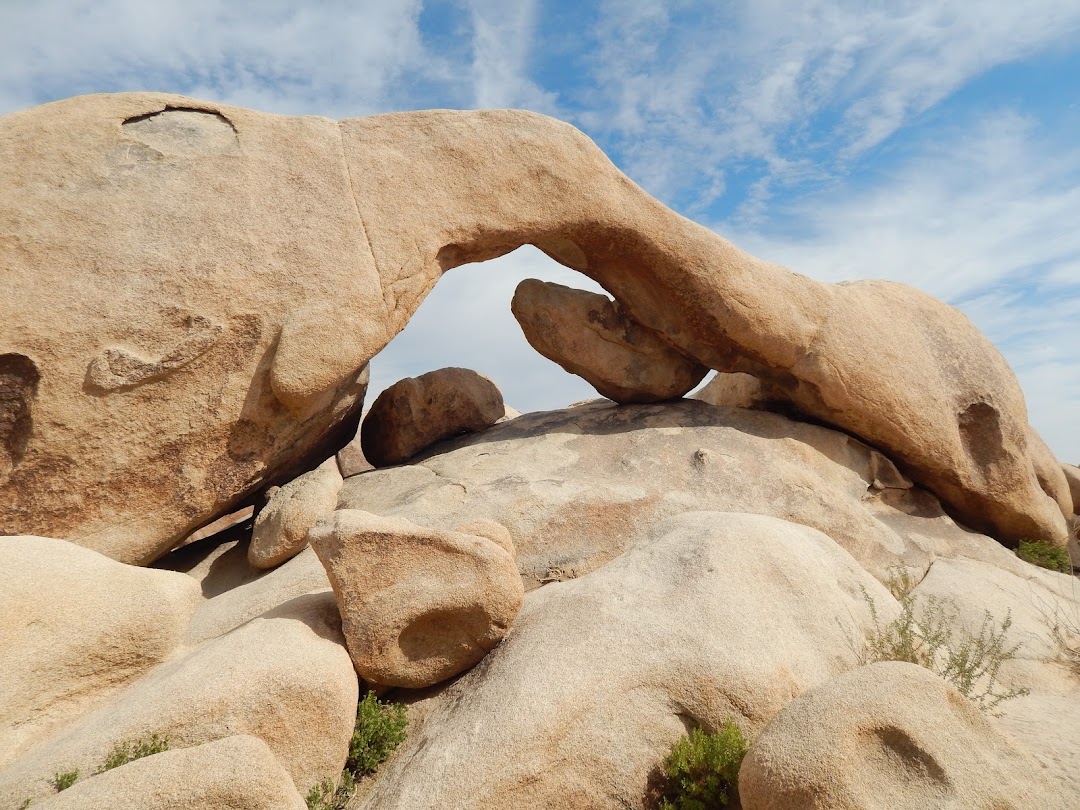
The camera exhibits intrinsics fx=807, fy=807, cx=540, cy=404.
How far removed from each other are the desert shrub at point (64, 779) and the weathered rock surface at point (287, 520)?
9.61 ft

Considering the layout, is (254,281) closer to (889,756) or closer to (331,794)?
Answer: (331,794)

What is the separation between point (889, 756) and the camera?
141 inches

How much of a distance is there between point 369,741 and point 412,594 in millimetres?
851

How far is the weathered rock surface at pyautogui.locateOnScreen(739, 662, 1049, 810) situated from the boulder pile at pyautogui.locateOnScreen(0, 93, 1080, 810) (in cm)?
2

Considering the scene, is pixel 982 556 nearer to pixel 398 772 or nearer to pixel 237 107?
pixel 398 772

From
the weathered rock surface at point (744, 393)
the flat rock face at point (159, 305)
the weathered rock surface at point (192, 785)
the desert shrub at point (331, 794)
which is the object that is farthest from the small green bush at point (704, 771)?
the weathered rock surface at point (744, 393)

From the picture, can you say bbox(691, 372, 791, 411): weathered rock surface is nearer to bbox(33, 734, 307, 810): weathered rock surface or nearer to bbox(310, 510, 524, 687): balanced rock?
bbox(310, 510, 524, 687): balanced rock

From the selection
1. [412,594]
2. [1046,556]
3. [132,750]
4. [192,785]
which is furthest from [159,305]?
[1046,556]

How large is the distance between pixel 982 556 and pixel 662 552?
477 centimetres

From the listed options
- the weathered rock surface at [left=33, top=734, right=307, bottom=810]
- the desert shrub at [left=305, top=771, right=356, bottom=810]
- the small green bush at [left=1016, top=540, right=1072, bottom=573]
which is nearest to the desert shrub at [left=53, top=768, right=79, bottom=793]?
the weathered rock surface at [left=33, top=734, right=307, bottom=810]

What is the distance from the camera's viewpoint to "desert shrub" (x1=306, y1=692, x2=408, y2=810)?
14.6 ft

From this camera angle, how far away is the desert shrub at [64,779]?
147 inches

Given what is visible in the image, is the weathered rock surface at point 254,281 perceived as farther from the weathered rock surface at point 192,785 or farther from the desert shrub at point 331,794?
the weathered rock surface at point 192,785

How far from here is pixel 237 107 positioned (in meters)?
7.12
